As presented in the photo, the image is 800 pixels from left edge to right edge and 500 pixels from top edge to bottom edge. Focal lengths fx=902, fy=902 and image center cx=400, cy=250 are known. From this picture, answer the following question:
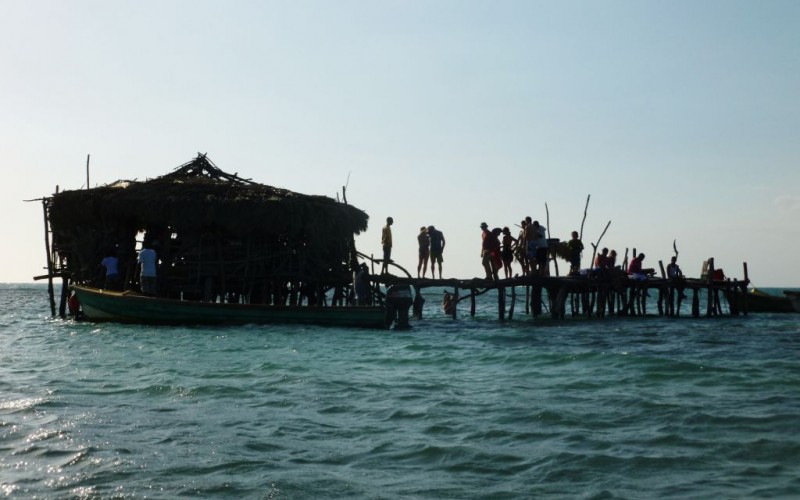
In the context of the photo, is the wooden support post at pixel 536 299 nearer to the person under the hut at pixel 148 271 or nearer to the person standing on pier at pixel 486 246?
the person standing on pier at pixel 486 246

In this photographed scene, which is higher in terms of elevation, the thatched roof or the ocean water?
the thatched roof

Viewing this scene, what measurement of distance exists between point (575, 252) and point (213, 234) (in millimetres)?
11404

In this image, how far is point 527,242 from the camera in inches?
1019

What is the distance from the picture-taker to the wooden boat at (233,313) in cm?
2148

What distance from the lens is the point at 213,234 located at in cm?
2414

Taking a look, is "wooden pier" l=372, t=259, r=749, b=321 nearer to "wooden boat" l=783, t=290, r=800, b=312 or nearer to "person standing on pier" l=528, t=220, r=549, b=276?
"person standing on pier" l=528, t=220, r=549, b=276

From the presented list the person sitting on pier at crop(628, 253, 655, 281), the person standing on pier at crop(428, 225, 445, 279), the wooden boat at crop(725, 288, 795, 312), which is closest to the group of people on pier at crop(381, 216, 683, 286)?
the person standing on pier at crop(428, 225, 445, 279)

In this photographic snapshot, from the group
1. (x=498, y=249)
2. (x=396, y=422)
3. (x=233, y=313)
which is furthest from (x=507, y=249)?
(x=396, y=422)

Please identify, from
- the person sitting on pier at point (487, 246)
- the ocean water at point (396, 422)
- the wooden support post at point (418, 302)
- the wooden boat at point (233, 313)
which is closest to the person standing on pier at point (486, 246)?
the person sitting on pier at point (487, 246)

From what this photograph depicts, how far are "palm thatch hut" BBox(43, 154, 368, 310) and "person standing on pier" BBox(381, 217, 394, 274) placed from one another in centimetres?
86

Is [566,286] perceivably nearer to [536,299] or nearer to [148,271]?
[536,299]

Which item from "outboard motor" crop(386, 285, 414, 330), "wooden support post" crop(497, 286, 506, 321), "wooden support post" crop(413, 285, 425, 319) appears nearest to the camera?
"outboard motor" crop(386, 285, 414, 330)

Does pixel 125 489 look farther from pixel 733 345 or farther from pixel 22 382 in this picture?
pixel 733 345

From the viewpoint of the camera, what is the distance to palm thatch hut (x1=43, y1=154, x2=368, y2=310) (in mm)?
23406
